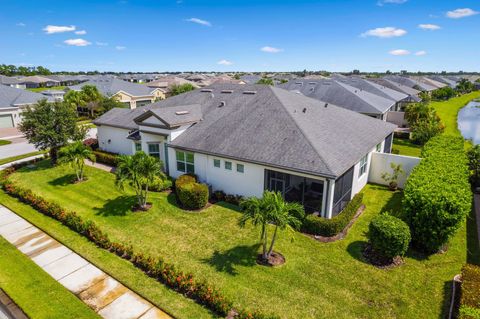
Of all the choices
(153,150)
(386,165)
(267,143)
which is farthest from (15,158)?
(386,165)

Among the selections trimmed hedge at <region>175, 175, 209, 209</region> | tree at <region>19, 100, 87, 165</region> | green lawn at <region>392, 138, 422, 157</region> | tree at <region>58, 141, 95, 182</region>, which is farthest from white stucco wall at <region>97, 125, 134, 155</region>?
green lawn at <region>392, 138, 422, 157</region>

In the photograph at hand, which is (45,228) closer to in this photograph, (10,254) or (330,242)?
(10,254)

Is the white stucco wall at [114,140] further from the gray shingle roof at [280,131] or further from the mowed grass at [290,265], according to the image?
the mowed grass at [290,265]

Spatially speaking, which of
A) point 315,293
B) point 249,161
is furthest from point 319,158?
point 315,293

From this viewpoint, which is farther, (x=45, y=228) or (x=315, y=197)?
(x=315, y=197)

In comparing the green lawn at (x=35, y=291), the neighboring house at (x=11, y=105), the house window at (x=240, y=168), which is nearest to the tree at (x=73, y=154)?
the green lawn at (x=35, y=291)
